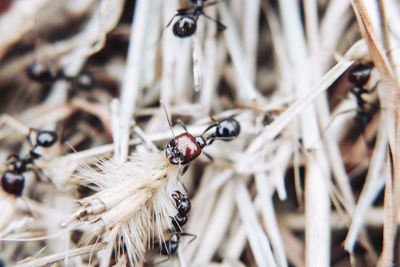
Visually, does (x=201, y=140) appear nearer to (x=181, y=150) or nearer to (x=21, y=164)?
(x=181, y=150)

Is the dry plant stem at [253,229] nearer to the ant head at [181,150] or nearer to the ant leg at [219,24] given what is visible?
the ant head at [181,150]

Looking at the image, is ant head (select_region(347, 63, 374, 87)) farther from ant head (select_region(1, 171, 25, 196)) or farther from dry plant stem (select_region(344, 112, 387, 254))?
ant head (select_region(1, 171, 25, 196))

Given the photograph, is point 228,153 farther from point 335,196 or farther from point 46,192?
point 46,192

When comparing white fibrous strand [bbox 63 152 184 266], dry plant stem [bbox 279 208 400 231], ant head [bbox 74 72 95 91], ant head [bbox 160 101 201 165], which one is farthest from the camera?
ant head [bbox 74 72 95 91]

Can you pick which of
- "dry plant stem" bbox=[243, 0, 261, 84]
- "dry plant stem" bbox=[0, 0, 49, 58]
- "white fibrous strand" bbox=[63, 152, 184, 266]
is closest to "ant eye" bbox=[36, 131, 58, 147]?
"white fibrous strand" bbox=[63, 152, 184, 266]

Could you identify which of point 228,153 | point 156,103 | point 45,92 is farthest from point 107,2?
point 228,153

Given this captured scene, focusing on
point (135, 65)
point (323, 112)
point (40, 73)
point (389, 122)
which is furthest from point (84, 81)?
point (389, 122)
